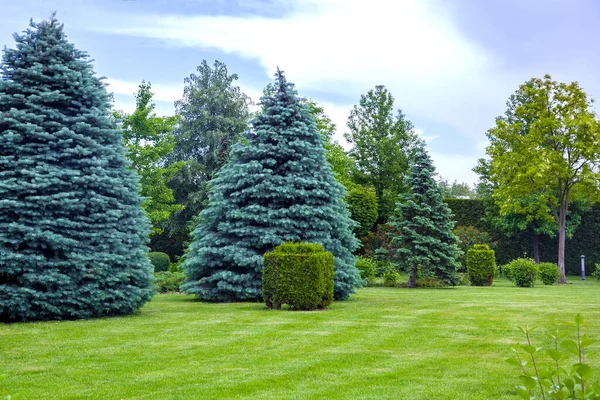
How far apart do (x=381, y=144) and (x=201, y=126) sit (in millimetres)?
12186

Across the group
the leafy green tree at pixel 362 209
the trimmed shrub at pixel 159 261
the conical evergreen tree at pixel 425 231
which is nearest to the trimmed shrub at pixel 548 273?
the conical evergreen tree at pixel 425 231

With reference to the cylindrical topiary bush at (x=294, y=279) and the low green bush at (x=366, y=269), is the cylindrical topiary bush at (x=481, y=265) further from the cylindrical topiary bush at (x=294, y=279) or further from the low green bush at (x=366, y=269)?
the cylindrical topiary bush at (x=294, y=279)

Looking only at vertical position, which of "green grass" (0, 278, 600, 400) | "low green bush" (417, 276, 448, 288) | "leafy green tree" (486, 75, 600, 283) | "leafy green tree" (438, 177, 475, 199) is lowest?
"green grass" (0, 278, 600, 400)

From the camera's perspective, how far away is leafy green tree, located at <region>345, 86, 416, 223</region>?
36500 mm

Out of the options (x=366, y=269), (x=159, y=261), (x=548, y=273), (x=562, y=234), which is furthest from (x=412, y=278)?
(x=159, y=261)

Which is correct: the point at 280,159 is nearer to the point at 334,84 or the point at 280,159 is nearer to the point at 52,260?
the point at 334,84

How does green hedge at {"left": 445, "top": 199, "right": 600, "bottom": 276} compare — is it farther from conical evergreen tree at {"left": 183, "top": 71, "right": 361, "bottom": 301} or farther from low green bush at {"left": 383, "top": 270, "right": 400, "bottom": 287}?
conical evergreen tree at {"left": 183, "top": 71, "right": 361, "bottom": 301}

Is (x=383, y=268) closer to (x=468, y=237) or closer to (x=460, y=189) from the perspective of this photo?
(x=468, y=237)

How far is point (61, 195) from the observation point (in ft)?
36.0

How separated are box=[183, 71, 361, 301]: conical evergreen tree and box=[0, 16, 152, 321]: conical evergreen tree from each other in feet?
10.2

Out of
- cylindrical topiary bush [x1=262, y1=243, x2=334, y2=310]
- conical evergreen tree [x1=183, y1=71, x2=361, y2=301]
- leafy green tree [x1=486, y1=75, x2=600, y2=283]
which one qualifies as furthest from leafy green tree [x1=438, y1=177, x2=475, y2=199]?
cylindrical topiary bush [x1=262, y1=243, x2=334, y2=310]

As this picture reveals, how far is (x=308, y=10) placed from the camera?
11.0m

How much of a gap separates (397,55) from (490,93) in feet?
17.4

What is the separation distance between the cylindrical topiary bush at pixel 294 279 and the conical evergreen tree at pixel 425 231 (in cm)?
983
